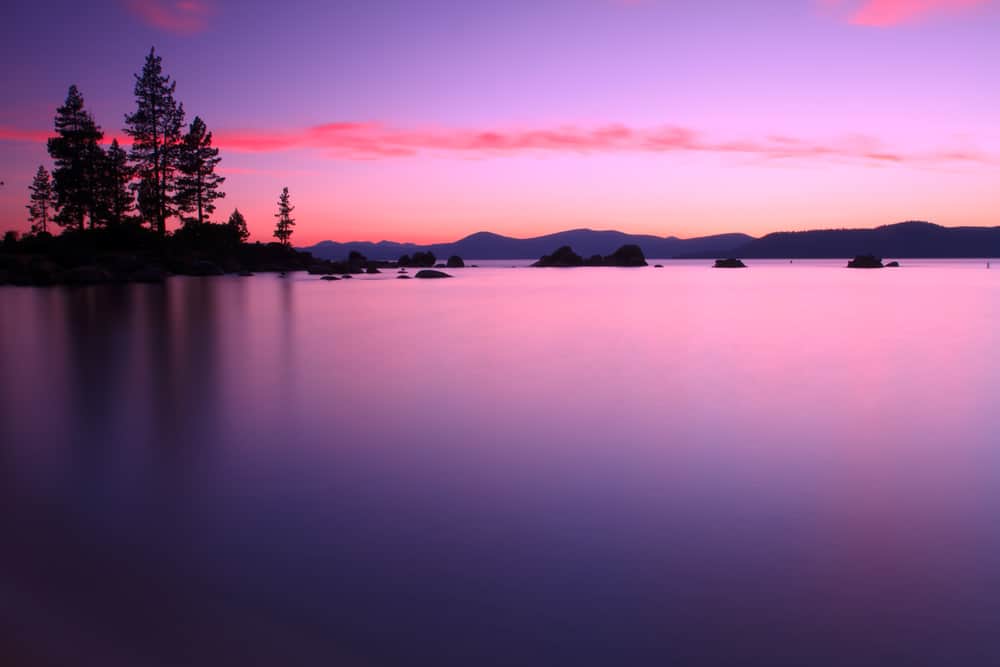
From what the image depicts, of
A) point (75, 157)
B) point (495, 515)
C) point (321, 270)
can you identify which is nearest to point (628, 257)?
point (321, 270)

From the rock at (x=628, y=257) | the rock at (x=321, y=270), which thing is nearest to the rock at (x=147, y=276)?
the rock at (x=321, y=270)

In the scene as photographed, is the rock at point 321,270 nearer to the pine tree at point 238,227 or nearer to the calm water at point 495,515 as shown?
the pine tree at point 238,227

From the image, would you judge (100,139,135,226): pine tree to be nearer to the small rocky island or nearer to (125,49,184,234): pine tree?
(125,49,184,234): pine tree

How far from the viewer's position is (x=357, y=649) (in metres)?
2.95

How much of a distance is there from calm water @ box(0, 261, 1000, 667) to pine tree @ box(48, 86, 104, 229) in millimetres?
45704

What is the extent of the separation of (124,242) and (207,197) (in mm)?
14630

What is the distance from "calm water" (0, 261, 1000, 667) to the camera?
3098 mm

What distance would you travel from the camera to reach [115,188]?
51.7 metres

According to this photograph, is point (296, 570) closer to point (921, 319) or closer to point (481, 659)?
point (481, 659)

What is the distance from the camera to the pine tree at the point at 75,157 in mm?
48125

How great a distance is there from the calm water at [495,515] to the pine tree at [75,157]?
4570cm

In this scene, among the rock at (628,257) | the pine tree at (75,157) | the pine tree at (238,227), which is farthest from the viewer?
the rock at (628,257)

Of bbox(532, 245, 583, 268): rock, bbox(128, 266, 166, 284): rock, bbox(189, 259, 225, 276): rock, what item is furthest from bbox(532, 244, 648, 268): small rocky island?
bbox(128, 266, 166, 284): rock

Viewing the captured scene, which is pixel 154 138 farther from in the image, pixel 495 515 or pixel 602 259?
pixel 602 259
